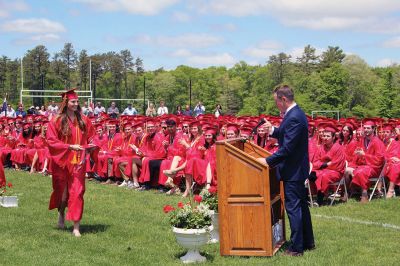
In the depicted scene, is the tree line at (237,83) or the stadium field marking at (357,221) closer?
the stadium field marking at (357,221)

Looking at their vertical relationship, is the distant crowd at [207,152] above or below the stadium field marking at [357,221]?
above

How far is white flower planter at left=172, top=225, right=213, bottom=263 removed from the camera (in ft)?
22.8

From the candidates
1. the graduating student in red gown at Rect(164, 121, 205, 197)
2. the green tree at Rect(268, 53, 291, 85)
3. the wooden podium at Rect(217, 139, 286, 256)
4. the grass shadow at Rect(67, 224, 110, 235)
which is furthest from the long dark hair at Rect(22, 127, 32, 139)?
the green tree at Rect(268, 53, 291, 85)

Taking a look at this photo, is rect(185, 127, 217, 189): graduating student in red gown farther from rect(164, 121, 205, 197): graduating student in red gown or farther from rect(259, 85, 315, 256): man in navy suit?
rect(259, 85, 315, 256): man in navy suit

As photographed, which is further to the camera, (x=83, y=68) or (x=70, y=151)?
(x=83, y=68)

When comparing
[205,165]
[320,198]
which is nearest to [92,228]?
[205,165]

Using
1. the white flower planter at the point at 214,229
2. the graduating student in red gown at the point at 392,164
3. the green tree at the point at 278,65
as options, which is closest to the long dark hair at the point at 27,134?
the graduating student in red gown at the point at 392,164

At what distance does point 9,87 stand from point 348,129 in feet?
174

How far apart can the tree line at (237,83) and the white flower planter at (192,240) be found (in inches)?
1616

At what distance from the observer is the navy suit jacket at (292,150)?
694cm

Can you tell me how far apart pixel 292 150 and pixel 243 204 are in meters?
0.86

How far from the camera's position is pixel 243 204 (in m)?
6.96

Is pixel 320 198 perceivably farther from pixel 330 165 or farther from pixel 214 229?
pixel 214 229

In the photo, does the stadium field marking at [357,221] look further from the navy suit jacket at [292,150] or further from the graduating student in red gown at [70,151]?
the graduating student in red gown at [70,151]
